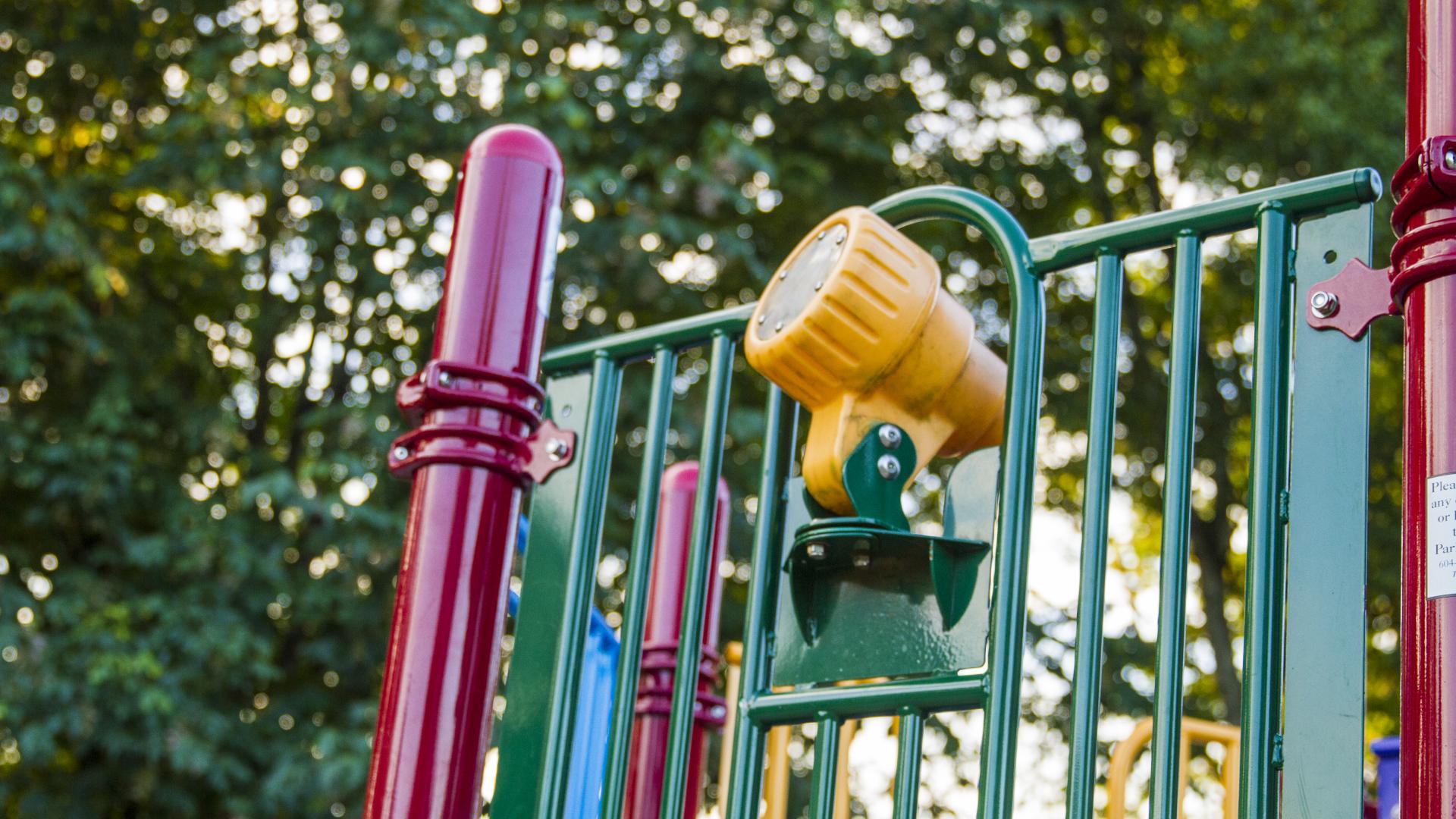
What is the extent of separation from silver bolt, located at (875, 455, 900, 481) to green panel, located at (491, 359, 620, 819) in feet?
1.57

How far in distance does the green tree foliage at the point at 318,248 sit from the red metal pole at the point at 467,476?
13.4ft

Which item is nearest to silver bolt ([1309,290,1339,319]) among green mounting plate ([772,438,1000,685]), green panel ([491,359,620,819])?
green mounting plate ([772,438,1000,685])

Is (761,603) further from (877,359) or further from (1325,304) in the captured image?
(1325,304)

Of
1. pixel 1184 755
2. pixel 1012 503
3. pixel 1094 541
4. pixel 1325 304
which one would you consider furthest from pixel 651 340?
pixel 1184 755

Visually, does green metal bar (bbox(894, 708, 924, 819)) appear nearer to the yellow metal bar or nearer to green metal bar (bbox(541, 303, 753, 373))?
green metal bar (bbox(541, 303, 753, 373))

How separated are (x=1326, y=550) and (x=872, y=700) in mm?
471

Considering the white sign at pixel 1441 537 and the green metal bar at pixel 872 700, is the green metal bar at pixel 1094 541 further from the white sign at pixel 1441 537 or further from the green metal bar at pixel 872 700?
the white sign at pixel 1441 537

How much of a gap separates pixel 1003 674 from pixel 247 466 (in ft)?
20.6

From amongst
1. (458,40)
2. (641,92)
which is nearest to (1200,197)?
(641,92)

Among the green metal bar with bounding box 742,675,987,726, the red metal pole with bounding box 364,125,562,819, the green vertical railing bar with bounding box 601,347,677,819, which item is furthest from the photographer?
the red metal pole with bounding box 364,125,562,819

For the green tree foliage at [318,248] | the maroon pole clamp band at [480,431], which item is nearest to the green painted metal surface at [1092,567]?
the maroon pole clamp band at [480,431]

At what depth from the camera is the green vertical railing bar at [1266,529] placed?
4.47 feet

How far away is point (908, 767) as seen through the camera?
5.26 feet

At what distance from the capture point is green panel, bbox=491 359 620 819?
1983 millimetres
